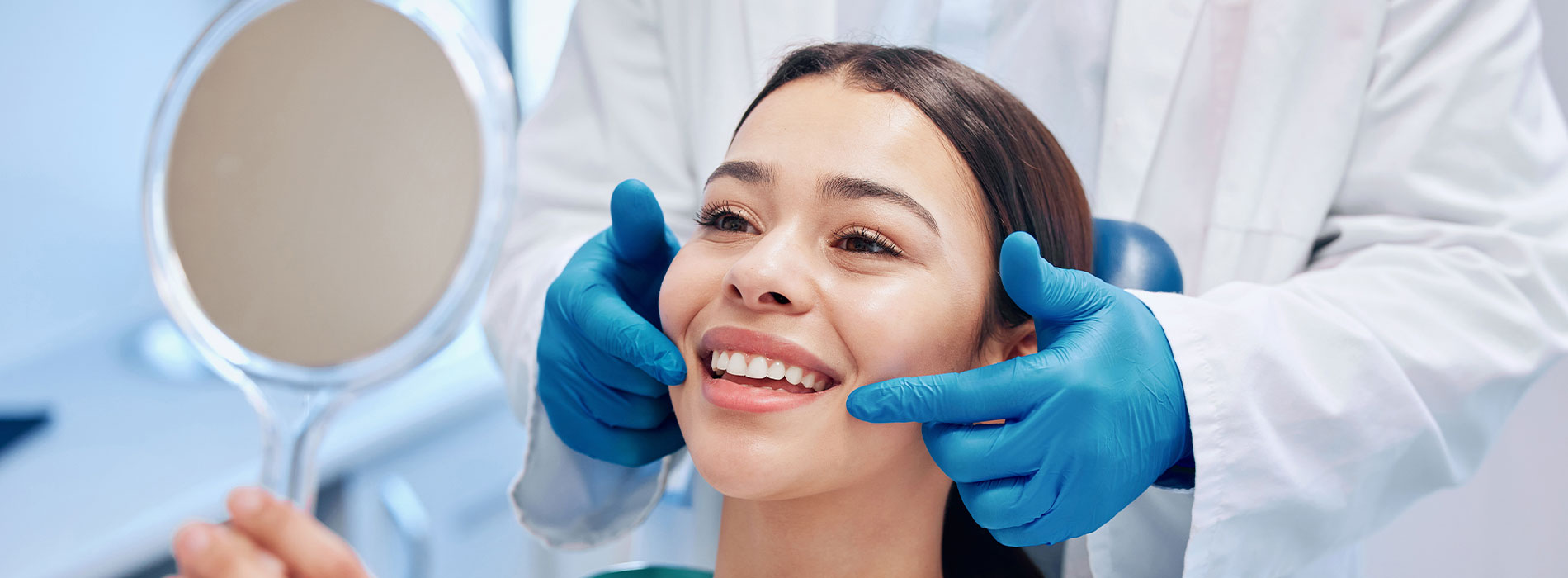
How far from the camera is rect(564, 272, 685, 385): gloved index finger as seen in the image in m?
1.17

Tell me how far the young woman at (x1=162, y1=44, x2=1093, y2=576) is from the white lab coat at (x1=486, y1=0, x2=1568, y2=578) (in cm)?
22

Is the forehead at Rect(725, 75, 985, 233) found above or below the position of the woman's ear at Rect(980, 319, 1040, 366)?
above

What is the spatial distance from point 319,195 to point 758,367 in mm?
502

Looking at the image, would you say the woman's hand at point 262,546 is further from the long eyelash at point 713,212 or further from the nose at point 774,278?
the long eyelash at point 713,212

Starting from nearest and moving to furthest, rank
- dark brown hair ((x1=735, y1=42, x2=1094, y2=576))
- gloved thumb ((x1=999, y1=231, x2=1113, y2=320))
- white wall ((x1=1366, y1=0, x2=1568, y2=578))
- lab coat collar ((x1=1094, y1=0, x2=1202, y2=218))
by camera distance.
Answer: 1. gloved thumb ((x1=999, y1=231, x2=1113, y2=320))
2. dark brown hair ((x1=735, y1=42, x2=1094, y2=576))
3. lab coat collar ((x1=1094, y1=0, x2=1202, y2=218))
4. white wall ((x1=1366, y1=0, x2=1568, y2=578))

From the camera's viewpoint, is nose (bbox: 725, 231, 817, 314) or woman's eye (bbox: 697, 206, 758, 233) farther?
woman's eye (bbox: 697, 206, 758, 233)

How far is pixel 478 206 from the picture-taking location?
976 millimetres

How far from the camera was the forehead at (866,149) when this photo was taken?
3.66 feet

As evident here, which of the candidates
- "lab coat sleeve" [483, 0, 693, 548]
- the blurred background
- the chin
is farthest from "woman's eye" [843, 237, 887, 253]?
the blurred background

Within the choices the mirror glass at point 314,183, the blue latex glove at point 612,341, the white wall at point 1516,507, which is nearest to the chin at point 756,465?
the blue latex glove at point 612,341

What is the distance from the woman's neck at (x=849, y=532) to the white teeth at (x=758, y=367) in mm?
218

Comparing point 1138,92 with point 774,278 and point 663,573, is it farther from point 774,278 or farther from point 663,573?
point 663,573

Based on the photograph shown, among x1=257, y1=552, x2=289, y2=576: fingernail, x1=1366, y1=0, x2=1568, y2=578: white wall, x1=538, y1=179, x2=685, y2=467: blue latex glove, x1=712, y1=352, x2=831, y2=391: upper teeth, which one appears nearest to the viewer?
x1=257, y1=552, x2=289, y2=576: fingernail

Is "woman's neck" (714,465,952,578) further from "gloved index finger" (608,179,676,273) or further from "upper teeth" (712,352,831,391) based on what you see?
"gloved index finger" (608,179,676,273)
